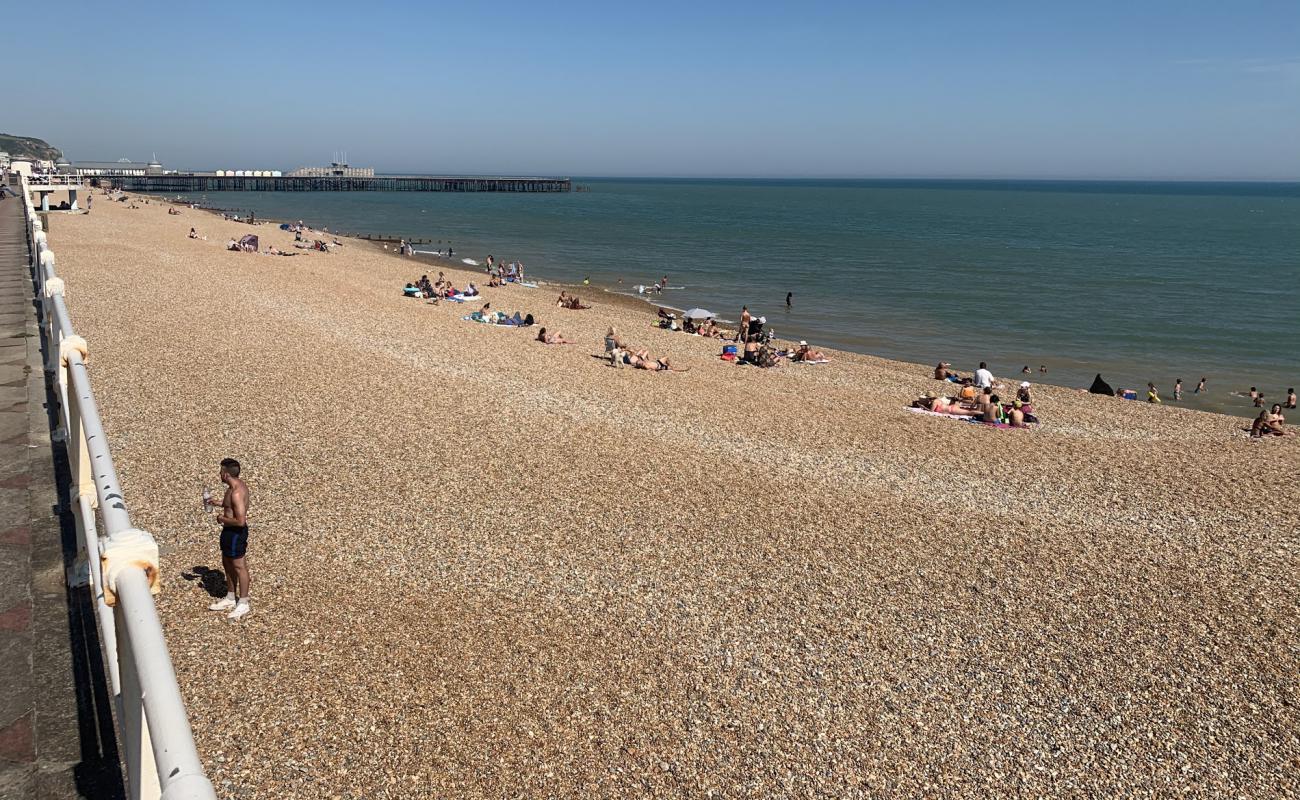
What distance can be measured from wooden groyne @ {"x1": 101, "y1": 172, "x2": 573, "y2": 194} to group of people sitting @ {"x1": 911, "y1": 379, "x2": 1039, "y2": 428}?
9506cm

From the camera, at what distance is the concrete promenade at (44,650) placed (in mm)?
3662

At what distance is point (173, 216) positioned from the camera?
50406 mm

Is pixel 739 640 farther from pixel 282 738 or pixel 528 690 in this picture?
pixel 282 738

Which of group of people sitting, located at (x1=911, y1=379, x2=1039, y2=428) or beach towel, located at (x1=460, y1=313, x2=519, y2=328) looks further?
beach towel, located at (x1=460, y1=313, x2=519, y2=328)

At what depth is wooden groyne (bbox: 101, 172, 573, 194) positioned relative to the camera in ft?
349

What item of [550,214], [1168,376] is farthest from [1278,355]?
[550,214]

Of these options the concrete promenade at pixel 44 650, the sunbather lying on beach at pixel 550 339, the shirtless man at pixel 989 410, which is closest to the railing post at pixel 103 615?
the concrete promenade at pixel 44 650

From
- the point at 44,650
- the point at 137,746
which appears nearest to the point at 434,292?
the point at 44,650

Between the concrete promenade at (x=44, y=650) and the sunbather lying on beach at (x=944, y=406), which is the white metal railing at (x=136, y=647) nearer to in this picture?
the concrete promenade at (x=44, y=650)

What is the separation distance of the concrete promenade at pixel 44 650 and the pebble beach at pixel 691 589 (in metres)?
1.24

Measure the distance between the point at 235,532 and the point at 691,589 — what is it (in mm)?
4144

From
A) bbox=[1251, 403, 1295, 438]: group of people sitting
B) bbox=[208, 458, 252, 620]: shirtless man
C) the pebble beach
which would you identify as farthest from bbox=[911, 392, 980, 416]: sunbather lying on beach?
bbox=[208, 458, 252, 620]: shirtless man

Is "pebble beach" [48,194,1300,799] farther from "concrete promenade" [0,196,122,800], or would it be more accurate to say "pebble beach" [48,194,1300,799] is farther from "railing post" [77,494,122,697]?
"railing post" [77,494,122,697]

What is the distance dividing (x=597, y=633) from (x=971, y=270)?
45207 mm
